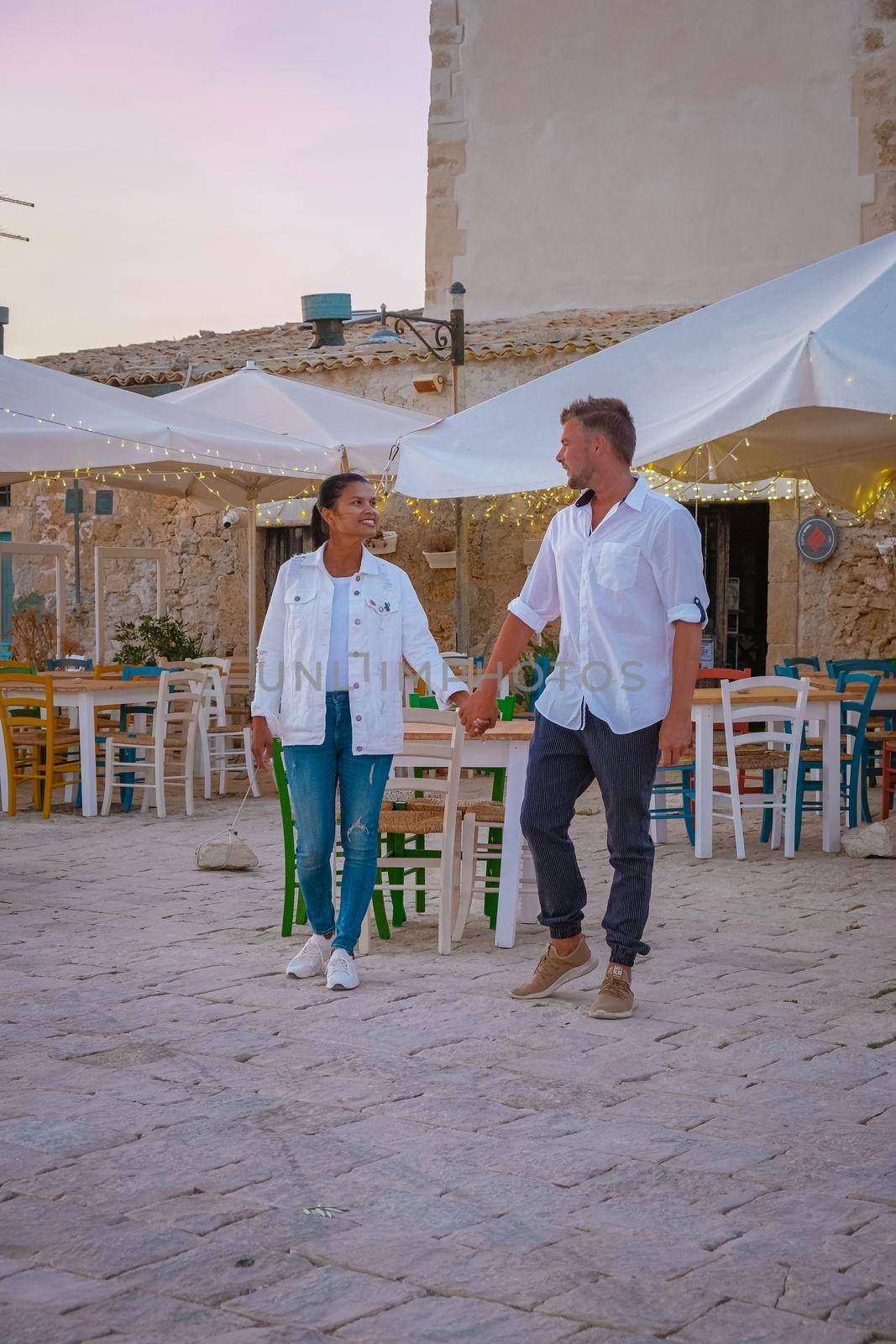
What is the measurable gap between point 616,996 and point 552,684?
3.04ft

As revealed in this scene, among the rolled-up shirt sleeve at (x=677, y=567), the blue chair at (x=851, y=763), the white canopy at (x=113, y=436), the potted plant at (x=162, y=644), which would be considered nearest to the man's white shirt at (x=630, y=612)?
the rolled-up shirt sleeve at (x=677, y=567)

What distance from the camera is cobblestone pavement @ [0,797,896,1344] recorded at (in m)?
2.38

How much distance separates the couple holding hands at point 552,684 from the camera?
409 centimetres

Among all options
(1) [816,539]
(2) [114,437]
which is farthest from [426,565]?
(2) [114,437]

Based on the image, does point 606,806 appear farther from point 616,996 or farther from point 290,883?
point 290,883

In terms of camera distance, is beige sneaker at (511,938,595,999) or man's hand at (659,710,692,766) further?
beige sneaker at (511,938,595,999)

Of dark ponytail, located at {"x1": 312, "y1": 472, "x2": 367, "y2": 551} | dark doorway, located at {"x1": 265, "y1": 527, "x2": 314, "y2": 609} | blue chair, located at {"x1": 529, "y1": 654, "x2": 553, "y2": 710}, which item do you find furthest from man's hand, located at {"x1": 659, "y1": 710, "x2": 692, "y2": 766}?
dark doorway, located at {"x1": 265, "y1": 527, "x2": 314, "y2": 609}

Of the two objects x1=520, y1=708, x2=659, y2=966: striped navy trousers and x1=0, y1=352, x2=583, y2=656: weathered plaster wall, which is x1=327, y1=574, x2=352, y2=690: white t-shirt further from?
x1=0, y1=352, x2=583, y2=656: weathered plaster wall

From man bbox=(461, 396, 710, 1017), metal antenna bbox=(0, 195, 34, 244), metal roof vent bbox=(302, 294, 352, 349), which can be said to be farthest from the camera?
metal antenna bbox=(0, 195, 34, 244)

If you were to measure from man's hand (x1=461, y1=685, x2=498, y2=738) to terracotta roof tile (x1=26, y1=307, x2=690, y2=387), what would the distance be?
944 cm

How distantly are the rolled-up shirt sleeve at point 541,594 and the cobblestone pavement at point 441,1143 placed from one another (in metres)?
1.17

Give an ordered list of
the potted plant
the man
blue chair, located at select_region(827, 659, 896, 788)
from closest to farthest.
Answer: the man < blue chair, located at select_region(827, 659, 896, 788) < the potted plant

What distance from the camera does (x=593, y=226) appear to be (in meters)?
17.4

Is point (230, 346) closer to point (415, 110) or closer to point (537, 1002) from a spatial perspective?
point (415, 110)
